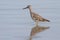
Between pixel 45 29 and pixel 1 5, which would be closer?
pixel 45 29

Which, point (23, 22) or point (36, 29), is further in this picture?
point (23, 22)

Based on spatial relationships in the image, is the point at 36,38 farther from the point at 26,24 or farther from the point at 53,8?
the point at 53,8

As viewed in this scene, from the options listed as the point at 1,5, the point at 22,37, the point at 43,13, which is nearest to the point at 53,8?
the point at 43,13

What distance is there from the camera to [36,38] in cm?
394

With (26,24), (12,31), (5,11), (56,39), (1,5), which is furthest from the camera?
(1,5)

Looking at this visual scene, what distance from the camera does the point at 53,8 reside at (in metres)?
6.05

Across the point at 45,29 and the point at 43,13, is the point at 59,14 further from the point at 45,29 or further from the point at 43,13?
the point at 45,29

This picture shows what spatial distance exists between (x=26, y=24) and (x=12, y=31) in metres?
0.43

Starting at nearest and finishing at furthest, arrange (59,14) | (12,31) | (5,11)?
(12,31) → (59,14) → (5,11)

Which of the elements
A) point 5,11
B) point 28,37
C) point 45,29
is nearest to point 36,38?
point 28,37

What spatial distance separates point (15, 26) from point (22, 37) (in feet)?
1.78

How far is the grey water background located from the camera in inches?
161

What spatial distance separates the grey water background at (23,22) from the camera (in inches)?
161

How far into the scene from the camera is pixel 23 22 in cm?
478
